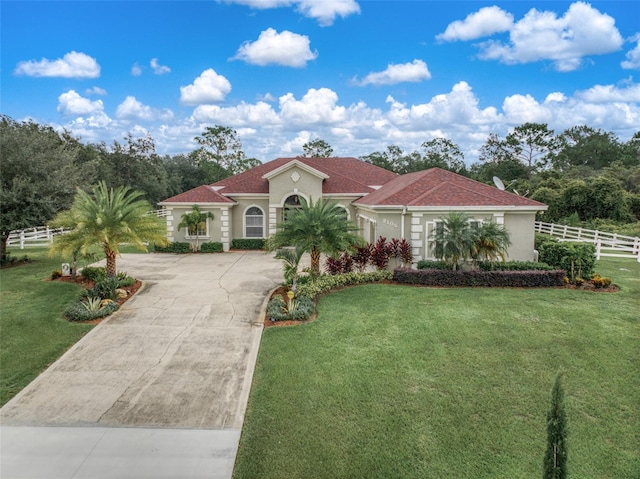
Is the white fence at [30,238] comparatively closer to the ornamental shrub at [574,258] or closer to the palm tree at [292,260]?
the palm tree at [292,260]

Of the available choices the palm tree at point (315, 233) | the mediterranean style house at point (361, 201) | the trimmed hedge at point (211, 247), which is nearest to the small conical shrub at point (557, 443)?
the palm tree at point (315, 233)

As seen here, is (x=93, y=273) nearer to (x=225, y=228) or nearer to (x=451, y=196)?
(x=225, y=228)

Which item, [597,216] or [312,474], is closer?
[312,474]

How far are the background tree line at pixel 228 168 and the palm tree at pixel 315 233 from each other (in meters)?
10.3

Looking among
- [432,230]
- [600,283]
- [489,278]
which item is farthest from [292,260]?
[600,283]

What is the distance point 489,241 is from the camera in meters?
15.7

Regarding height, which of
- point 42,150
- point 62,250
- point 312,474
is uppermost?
point 42,150

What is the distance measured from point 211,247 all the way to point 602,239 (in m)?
23.5

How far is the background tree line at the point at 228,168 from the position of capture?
17312 millimetres

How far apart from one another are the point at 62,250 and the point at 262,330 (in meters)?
7.68

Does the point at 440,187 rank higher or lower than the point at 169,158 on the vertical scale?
lower

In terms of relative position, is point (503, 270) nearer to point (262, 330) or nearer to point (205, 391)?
point (262, 330)

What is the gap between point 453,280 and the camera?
51.2 ft

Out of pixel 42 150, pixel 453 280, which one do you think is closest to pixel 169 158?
pixel 42 150
